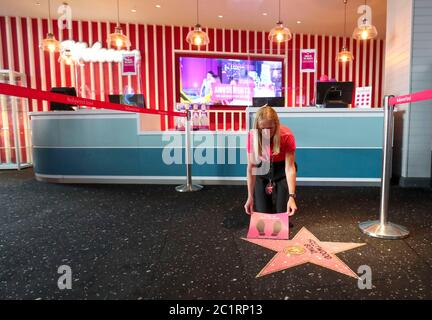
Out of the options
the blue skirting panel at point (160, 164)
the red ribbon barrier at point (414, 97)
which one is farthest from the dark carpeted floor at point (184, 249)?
the red ribbon barrier at point (414, 97)

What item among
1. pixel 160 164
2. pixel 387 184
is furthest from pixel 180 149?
pixel 387 184

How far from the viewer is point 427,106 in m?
3.92

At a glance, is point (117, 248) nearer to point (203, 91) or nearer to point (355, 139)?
point (355, 139)

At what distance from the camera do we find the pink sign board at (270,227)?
2.19m

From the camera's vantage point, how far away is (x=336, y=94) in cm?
425

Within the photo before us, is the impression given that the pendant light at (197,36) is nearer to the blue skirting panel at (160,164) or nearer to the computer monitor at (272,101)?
the computer monitor at (272,101)

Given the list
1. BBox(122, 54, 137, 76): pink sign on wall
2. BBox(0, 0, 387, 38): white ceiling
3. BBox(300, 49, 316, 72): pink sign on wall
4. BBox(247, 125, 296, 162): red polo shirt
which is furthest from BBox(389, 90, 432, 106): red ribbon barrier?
BBox(122, 54, 137, 76): pink sign on wall

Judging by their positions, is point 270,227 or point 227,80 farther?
point 227,80

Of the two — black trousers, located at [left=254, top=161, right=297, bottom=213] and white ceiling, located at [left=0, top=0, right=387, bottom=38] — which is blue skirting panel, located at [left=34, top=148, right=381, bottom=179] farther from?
white ceiling, located at [left=0, top=0, right=387, bottom=38]

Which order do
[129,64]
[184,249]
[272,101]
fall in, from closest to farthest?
[184,249], [272,101], [129,64]

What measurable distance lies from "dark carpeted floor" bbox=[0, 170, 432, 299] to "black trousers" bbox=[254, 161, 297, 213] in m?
0.23

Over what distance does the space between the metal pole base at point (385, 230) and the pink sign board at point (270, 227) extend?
626 mm

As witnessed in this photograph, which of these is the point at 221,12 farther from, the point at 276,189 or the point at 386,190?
the point at 386,190

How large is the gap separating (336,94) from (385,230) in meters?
2.49
